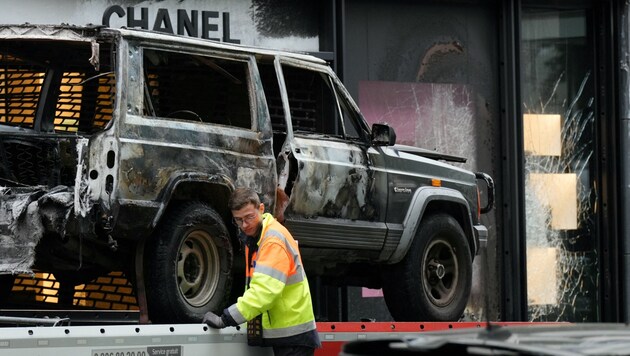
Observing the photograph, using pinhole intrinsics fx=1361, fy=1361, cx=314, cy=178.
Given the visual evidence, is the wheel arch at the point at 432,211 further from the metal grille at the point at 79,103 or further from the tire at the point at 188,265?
the metal grille at the point at 79,103

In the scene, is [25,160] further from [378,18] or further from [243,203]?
[378,18]

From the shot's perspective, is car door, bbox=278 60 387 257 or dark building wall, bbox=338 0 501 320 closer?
car door, bbox=278 60 387 257

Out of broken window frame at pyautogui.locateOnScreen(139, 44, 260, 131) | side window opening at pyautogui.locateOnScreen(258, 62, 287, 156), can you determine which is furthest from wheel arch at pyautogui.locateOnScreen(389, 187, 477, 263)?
broken window frame at pyautogui.locateOnScreen(139, 44, 260, 131)

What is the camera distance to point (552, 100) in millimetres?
15945

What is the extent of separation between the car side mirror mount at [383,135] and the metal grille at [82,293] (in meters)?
2.11

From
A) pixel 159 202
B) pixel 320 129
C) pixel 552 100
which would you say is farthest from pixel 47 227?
pixel 552 100

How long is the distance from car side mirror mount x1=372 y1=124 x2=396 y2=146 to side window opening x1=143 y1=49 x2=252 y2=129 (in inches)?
45.9

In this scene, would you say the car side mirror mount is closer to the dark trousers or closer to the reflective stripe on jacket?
the reflective stripe on jacket

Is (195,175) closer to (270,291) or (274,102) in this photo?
(274,102)

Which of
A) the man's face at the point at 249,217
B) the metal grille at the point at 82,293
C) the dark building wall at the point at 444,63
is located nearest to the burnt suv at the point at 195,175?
the metal grille at the point at 82,293

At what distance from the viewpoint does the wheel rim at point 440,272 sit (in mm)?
10234

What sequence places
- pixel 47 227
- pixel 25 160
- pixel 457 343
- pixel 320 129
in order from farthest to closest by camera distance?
pixel 320 129 → pixel 25 160 → pixel 47 227 → pixel 457 343

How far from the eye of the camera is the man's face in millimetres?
7133

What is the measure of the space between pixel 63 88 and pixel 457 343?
5.53 meters
